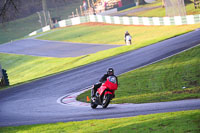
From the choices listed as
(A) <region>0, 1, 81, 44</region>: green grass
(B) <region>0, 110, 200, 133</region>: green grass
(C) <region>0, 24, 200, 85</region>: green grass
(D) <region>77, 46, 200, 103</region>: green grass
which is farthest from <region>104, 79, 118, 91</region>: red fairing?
(A) <region>0, 1, 81, 44</region>: green grass

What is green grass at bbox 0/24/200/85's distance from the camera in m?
34.8

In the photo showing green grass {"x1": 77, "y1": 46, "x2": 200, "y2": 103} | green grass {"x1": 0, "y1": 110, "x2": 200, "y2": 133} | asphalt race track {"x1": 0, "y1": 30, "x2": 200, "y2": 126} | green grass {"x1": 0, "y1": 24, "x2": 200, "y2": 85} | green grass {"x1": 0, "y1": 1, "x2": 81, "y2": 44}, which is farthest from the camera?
green grass {"x1": 0, "y1": 1, "x2": 81, "y2": 44}

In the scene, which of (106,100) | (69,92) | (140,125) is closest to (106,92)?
(106,100)

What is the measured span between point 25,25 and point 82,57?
71245mm

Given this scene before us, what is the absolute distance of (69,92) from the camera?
20.6m

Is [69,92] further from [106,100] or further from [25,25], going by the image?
[25,25]

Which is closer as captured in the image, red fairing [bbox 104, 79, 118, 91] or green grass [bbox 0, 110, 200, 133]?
green grass [bbox 0, 110, 200, 133]

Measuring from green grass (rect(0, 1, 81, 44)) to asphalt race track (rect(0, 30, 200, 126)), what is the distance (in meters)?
62.2

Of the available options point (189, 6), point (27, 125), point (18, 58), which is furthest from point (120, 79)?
point (189, 6)

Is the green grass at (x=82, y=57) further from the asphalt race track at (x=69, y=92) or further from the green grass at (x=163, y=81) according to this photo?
the green grass at (x=163, y=81)

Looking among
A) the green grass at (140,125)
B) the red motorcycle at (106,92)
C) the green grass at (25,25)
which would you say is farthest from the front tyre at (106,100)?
the green grass at (25,25)

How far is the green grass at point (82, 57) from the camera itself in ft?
114

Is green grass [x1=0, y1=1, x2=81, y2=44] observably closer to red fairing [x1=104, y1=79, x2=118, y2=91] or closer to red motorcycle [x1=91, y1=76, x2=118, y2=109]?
red motorcycle [x1=91, y1=76, x2=118, y2=109]

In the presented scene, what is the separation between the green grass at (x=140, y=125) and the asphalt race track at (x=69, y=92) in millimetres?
1075
